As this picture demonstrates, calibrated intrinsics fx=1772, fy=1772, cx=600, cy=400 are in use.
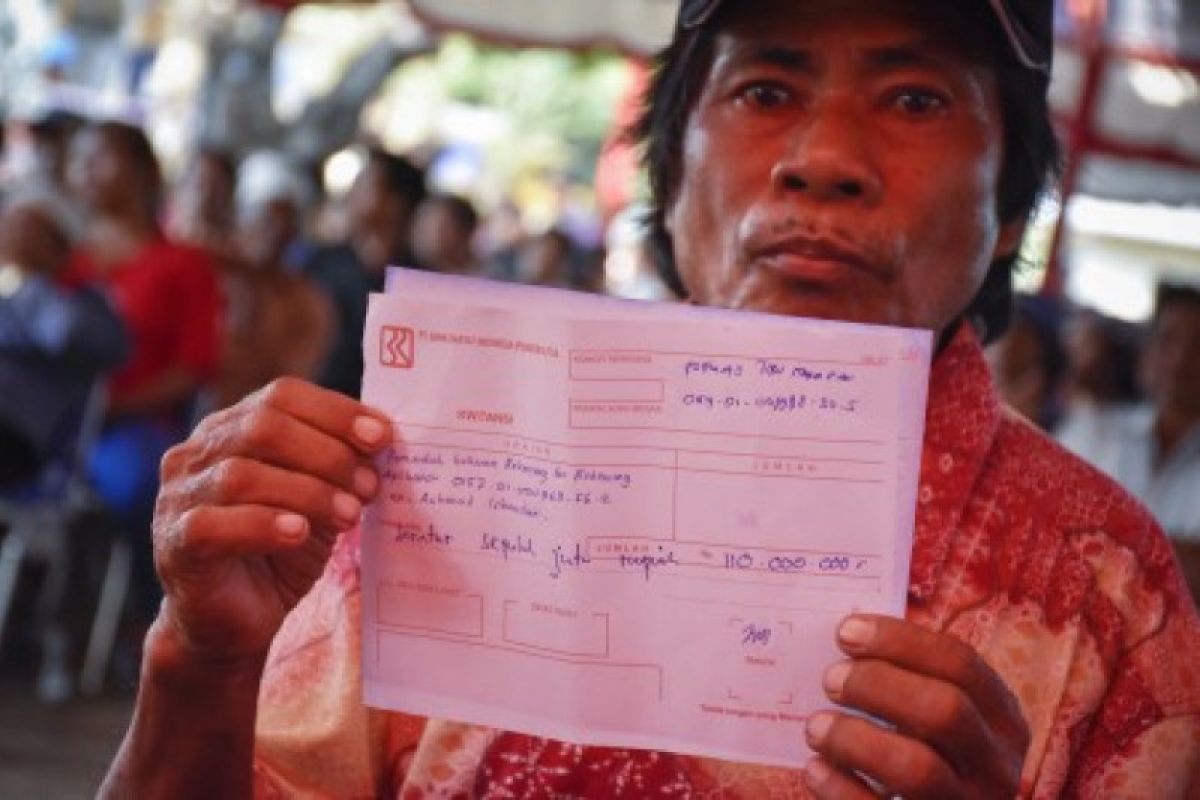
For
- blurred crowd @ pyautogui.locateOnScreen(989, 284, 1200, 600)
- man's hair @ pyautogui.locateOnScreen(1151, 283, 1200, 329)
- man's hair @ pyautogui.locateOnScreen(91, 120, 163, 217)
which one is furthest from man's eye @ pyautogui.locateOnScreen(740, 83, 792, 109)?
man's hair @ pyautogui.locateOnScreen(91, 120, 163, 217)

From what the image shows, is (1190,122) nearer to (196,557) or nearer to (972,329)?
(972,329)

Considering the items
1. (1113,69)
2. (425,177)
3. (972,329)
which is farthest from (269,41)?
(972,329)

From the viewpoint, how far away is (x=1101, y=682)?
4.78 feet

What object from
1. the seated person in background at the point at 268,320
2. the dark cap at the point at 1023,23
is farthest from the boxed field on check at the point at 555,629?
the seated person in background at the point at 268,320

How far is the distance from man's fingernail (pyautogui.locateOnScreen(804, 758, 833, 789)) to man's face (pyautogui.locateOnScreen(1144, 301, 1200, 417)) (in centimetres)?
361

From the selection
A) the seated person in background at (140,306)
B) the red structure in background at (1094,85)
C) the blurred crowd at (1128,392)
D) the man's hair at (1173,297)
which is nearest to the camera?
the blurred crowd at (1128,392)

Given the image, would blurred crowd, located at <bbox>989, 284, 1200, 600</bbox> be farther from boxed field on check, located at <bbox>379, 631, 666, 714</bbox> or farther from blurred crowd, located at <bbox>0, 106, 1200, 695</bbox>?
boxed field on check, located at <bbox>379, 631, 666, 714</bbox>

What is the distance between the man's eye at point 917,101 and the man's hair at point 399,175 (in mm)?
4888

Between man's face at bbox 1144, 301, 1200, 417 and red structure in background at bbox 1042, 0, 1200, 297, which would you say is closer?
man's face at bbox 1144, 301, 1200, 417

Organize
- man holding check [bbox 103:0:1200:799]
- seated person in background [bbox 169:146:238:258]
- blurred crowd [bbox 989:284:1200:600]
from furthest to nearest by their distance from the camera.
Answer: seated person in background [bbox 169:146:238:258]
blurred crowd [bbox 989:284:1200:600]
man holding check [bbox 103:0:1200:799]

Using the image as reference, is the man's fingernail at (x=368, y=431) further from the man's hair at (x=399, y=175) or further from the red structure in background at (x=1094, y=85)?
the red structure in background at (x=1094, y=85)

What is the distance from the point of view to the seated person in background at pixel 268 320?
606 cm

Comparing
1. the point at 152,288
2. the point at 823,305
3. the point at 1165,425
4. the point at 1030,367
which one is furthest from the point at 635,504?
the point at 1030,367

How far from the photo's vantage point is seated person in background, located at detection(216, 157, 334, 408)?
19.9 feet
